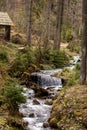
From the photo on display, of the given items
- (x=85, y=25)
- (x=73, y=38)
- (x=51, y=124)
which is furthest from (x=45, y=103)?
(x=73, y=38)

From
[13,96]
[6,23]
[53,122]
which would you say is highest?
[6,23]

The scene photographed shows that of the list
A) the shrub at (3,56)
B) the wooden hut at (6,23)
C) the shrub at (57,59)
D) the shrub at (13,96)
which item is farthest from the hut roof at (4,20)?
the shrub at (13,96)

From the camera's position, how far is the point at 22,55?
2412 cm

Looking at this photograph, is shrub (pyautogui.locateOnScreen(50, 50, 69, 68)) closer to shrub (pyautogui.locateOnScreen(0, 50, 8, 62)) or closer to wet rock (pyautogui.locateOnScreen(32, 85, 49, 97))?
shrub (pyautogui.locateOnScreen(0, 50, 8, 62))

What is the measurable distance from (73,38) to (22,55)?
74.0 feet

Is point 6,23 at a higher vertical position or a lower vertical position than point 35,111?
higher

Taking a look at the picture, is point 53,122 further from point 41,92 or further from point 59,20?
point 59,20

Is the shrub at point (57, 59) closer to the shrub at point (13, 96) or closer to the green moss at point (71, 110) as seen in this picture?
the green moss at point (71, 110)

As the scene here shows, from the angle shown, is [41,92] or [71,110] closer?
[71,110]

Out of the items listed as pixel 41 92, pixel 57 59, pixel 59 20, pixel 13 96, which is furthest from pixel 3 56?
pixel 13 96

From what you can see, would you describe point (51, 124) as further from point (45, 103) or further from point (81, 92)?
point (45, 103)

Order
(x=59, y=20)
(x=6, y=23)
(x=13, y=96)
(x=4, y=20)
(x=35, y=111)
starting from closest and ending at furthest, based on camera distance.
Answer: (x=13, y=96) < (x=35, y=111) < (x=59, y=20) < (x=6, y=23) < (x=4, y=20)

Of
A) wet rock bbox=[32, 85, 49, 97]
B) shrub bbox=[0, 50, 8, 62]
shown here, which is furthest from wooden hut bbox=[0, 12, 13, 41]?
wet rock bbox=[32, 85, 49, 97]

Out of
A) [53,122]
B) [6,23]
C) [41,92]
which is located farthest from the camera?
[6,23]
